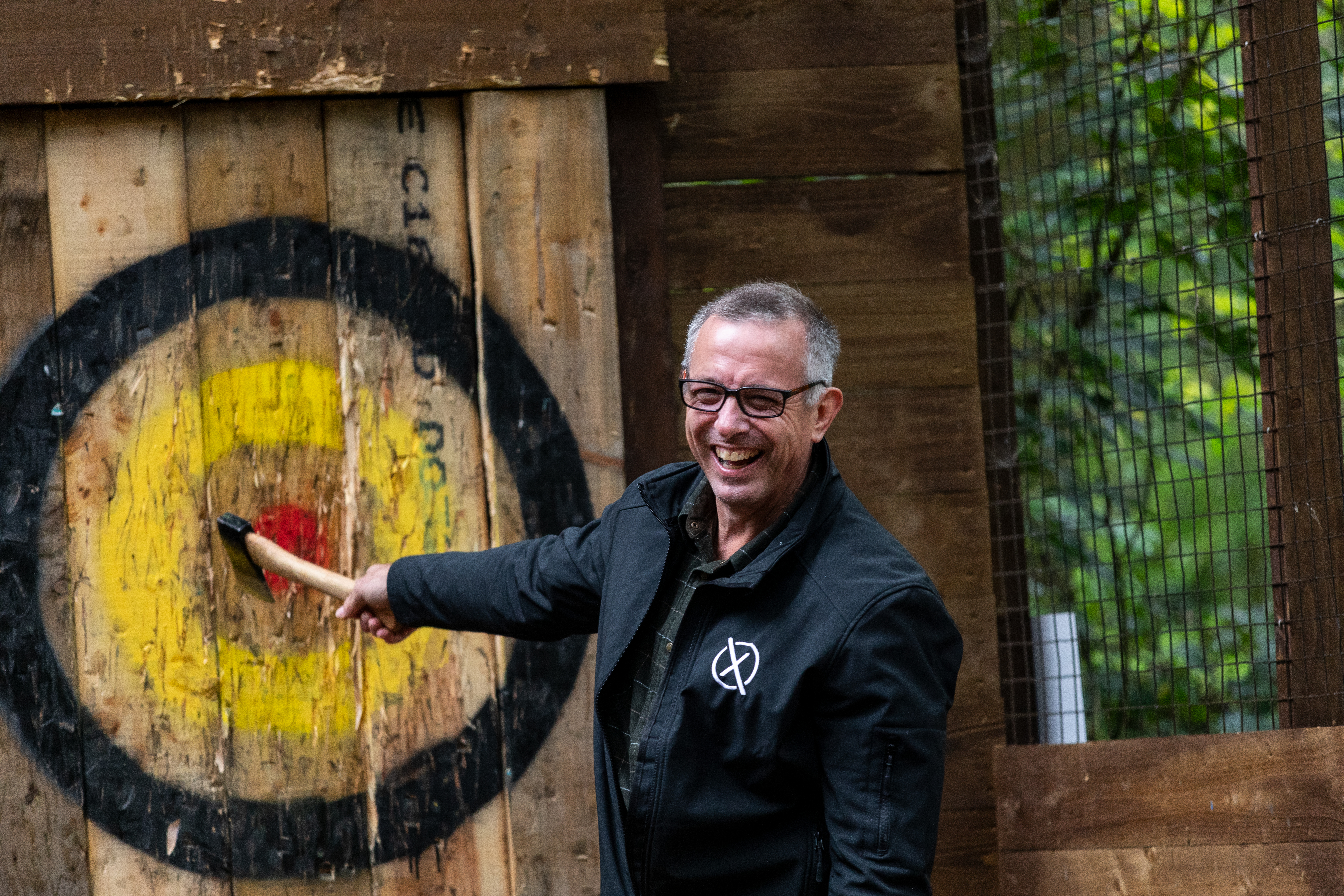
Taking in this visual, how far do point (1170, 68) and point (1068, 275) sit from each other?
1576 mm

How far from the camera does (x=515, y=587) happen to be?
8.12 ft

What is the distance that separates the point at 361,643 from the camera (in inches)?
115

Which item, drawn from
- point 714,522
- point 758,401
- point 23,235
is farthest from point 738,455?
point 23,235

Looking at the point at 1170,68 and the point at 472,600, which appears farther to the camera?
the point at 1170,68

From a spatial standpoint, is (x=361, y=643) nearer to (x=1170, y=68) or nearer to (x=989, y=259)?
(x=989, y=259)

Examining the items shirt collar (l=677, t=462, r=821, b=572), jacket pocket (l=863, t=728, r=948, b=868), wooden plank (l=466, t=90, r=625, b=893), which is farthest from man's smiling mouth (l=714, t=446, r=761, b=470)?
wooden plank (l=466, t=90, r=625, b=893)

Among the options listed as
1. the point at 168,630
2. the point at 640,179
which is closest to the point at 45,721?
the point at 168,630

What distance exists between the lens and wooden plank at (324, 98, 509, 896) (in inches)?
114

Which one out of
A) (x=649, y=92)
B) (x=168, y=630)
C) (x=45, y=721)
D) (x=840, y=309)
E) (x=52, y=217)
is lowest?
(x=45, y=721)

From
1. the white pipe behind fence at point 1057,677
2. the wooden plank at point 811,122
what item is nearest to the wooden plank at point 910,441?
the white pipe behind fence at point 1057,677

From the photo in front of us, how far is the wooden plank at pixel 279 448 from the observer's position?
2.87 m

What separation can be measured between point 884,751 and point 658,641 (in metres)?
0.47

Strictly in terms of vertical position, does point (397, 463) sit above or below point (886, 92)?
below

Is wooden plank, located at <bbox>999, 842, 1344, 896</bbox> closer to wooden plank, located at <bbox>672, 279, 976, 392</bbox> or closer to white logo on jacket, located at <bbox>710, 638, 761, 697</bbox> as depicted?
wooden plank, located at <bbox>672, 279, 976, 392</bbox>
